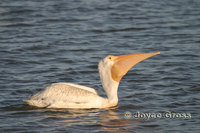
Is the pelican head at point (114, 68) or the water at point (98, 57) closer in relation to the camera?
the water at point (98, 57)

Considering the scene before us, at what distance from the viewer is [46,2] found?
18.2m

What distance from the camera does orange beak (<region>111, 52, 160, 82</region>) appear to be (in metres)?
7.75

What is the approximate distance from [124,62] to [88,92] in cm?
87

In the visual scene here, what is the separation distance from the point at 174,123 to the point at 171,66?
3.69m

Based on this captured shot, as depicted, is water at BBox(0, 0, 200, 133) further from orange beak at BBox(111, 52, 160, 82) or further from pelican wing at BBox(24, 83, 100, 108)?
orange beak at BBox(111, 52, 160, 82)

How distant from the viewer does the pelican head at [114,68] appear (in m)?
7.77

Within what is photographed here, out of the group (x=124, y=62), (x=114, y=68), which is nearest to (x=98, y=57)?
(x=114, y=68)

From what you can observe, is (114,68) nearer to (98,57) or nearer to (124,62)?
(124,62)

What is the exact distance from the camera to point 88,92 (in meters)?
7.86

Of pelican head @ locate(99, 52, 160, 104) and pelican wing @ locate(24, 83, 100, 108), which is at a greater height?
pelican head @ locate(99, 52, 160, 104)

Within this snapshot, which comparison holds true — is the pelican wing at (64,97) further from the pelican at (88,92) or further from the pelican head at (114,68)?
the pelican head at (114,68)

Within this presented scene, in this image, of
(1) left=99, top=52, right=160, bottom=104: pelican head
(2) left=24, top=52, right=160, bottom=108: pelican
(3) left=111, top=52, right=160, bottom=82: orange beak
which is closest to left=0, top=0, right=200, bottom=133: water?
(2) left=24, top=52, right=160, bottom=108: pelican

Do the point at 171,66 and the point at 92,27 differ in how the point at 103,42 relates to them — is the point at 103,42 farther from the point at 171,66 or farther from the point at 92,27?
the point at 171,66

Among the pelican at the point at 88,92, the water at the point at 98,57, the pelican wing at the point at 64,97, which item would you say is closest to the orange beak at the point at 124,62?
the pelican at the point at 88,92
